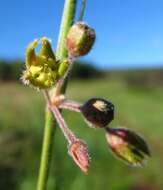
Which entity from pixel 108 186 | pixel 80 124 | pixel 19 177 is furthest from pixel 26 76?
pixel 80 124

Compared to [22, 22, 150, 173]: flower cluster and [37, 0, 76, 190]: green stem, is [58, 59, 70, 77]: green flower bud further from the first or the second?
[37, 0, 76, 190]: green stem

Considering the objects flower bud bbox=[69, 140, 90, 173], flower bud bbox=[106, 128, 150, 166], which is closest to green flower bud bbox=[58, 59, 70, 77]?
flower bud bbox=[69, 140, 90, 173]

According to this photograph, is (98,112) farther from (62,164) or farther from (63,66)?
(62,164)

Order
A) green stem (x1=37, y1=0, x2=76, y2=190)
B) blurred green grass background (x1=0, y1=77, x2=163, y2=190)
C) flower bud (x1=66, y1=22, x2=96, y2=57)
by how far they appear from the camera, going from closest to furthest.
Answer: flower bud (x1=66, y1=22, x2=96, y2=57)
green stem (x1=37, y1=0, x2=76, y2=190)
blurred green grass background (x1=0, y1=77, x2=163, y2=190)

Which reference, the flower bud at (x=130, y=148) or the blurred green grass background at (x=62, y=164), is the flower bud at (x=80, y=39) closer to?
the flower bud at (x=130, y=148)

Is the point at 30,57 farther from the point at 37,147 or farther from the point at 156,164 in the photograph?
the point at 156,164

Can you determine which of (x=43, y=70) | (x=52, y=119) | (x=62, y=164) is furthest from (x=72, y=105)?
(x=62, y=164)
